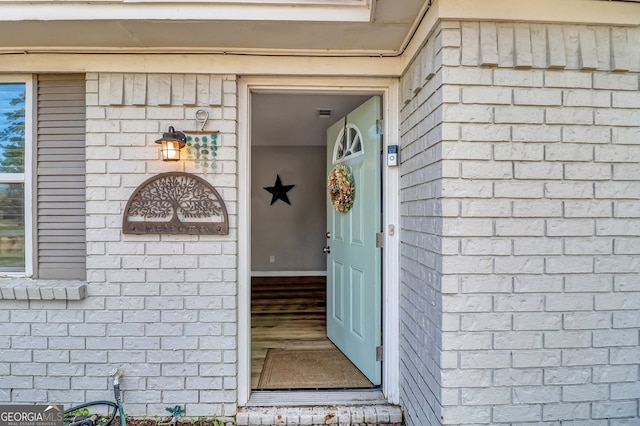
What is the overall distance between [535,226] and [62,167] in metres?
2.82

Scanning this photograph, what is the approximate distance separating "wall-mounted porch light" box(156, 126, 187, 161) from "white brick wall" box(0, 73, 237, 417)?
0.08 metres

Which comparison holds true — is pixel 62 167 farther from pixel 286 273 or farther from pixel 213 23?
pixel 286 273

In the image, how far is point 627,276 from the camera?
1.66 m

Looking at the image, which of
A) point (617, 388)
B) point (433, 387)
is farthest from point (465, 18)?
point (617, 388)

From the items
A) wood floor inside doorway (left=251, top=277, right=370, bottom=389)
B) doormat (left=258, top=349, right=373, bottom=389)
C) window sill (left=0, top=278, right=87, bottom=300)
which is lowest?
doormat (left=258, top=349, right=373, bottom=389)

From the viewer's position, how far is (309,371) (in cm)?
255

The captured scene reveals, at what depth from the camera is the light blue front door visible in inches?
92.6

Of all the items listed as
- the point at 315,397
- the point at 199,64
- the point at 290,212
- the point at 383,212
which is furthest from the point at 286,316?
the point at 199,64

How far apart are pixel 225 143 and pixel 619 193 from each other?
2.17m

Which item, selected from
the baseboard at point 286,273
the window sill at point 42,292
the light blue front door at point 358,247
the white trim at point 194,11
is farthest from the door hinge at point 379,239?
the baseboard at point 286,273

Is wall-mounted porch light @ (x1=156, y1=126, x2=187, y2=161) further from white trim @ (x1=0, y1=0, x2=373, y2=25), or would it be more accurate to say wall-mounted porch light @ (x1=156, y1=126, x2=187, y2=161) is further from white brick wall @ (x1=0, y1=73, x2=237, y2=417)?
white trim @ (x1=0, y1=0, x2=373, y2=25)

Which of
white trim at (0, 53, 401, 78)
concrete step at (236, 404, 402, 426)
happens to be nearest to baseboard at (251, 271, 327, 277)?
concrete step at (236, 404, 402, 426)

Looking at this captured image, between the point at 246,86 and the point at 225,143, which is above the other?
the point at 246,86

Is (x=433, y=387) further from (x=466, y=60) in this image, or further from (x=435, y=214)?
(x=466, y=60)
